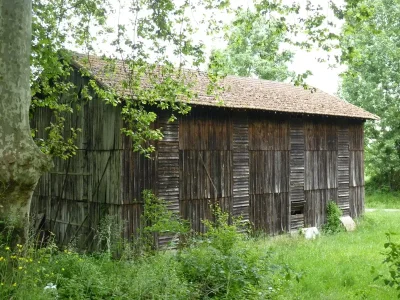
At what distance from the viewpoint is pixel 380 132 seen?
3138 centimetres

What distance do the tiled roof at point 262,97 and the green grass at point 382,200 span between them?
974 centimetres

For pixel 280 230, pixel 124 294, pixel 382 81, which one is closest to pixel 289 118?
pixel 280 230

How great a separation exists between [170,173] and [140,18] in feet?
18.6

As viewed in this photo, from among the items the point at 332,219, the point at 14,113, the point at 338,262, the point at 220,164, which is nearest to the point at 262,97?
the point at 220,164

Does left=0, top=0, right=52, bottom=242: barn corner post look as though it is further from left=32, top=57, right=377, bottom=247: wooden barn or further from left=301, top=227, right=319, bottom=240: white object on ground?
left=301, top=227, right=319, bottom=240: white object on ground

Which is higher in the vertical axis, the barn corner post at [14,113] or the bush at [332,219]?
the barn corner post at [14,113]

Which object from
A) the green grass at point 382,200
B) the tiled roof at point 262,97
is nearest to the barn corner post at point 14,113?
the tiled roof at point 262,97

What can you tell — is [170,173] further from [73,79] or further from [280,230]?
[280,230]

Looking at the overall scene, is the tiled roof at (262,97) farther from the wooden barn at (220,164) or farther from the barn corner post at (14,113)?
the barn corner post at (14,113)

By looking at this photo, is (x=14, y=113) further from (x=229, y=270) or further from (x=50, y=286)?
(x=229, y=270)

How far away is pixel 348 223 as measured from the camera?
19.1 metres

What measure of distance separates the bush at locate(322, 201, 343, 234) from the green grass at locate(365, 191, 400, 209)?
33.1ft

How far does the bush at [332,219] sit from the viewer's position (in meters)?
18.6

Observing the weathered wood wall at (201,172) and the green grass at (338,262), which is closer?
the green grass at (338,262)
